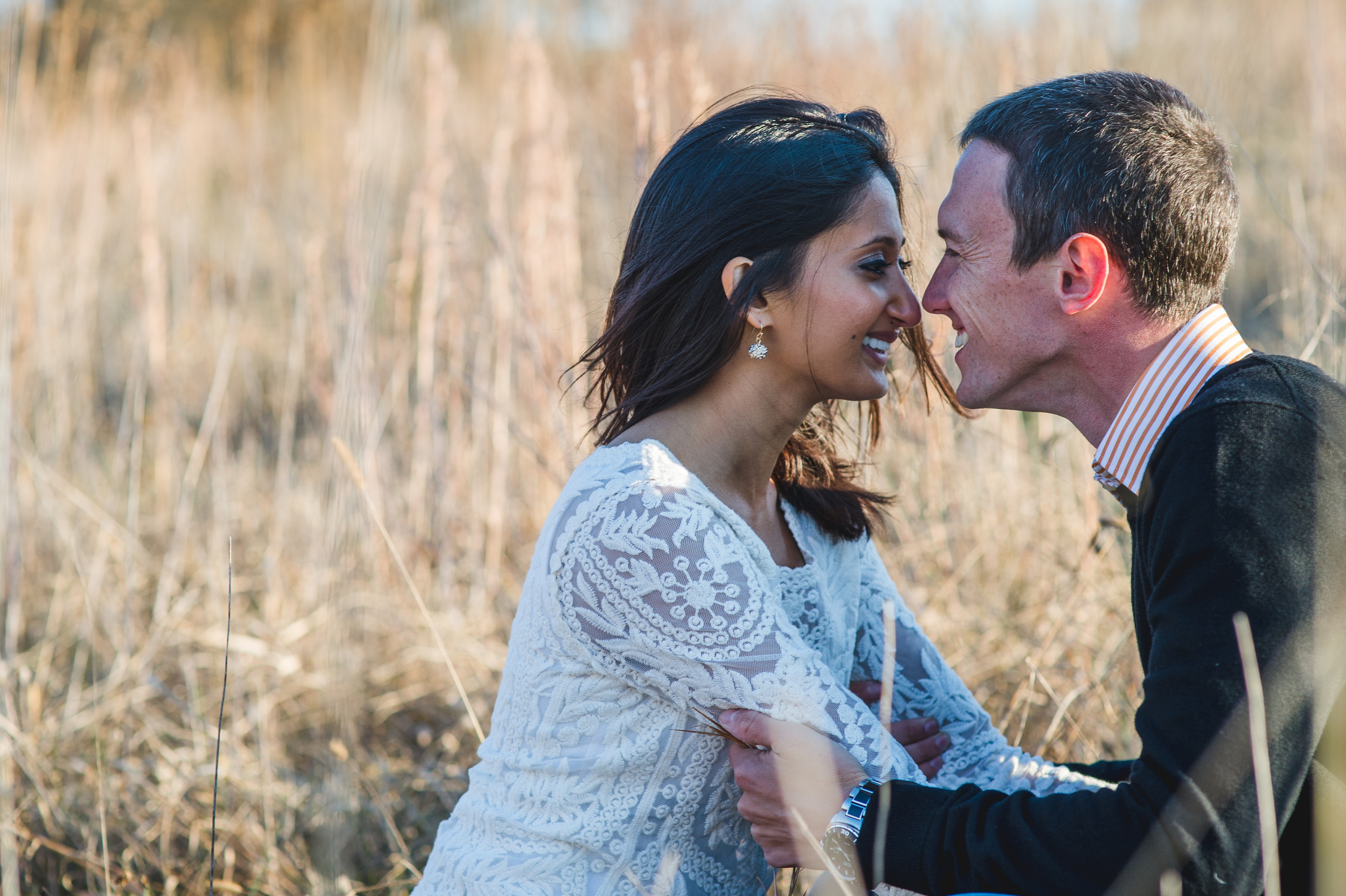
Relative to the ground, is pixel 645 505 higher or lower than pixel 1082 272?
lower

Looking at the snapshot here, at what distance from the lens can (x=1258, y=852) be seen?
3.76 feet

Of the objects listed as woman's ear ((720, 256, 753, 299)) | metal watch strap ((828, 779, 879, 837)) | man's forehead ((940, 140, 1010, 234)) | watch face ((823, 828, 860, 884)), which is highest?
man's forehead ((940, 140, 1010, 234))

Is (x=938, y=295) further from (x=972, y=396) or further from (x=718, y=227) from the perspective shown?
(x=718, y=227)

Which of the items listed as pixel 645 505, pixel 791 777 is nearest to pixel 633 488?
pixel 645 505

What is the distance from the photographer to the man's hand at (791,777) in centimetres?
139

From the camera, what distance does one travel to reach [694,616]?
4.64 ft

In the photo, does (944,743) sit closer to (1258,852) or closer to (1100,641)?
(1258,852)

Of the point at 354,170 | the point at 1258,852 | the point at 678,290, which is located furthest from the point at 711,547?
the point at 354,170

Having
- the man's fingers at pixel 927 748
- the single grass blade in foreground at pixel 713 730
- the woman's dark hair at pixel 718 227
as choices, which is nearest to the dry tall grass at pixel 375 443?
the man's fingers at pixel 927 748

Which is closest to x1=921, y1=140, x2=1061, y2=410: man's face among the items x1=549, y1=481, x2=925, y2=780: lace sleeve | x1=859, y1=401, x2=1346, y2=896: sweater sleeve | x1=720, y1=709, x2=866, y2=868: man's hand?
x1=859, y1=401, x2=1346, y2=896: sweater sleeve

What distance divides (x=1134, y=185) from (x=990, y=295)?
25cm

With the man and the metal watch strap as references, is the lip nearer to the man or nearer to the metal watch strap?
the man

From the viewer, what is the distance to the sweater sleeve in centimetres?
112

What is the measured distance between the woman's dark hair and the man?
21cm
